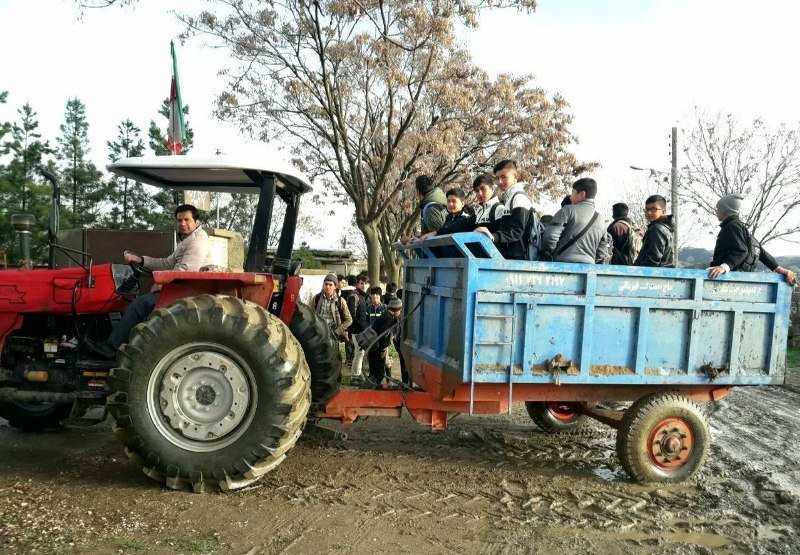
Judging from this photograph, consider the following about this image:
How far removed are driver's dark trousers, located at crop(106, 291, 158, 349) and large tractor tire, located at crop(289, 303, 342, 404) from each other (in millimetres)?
1184

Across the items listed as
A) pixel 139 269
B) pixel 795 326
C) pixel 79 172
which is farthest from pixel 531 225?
pixel 79 172

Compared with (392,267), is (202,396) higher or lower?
lower

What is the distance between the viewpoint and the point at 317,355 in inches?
205

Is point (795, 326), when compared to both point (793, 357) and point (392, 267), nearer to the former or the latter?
point (793, 357)

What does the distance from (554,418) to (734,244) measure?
2.31m

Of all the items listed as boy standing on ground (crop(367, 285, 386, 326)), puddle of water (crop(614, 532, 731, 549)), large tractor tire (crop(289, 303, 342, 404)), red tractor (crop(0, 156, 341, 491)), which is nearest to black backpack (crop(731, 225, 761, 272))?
puddle of water (crop(614, 532, 731, 549))

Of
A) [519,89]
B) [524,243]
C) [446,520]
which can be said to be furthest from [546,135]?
[446,520]

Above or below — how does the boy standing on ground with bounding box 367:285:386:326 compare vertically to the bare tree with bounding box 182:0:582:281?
below

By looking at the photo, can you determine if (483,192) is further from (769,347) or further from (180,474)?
(180,474)

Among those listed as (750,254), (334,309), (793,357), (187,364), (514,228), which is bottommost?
(793,357)

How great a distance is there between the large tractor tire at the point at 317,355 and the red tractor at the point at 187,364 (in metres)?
0.36

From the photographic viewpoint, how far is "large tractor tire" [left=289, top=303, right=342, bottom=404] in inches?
205

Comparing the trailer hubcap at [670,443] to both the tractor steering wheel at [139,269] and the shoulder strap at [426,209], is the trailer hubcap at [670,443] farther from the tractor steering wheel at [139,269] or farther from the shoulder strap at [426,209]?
the tractor steering wheel at [139,269]

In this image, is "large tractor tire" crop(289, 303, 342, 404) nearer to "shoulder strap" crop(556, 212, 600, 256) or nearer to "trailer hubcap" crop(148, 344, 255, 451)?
"trailer hubcap" crop(148, 344, 255, 451)
